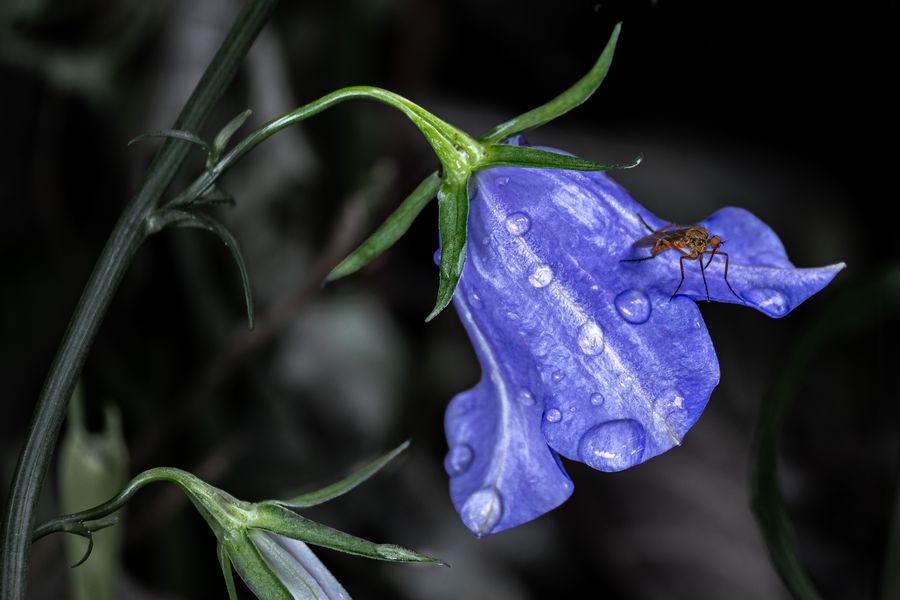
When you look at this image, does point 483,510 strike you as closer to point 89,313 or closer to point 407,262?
point 89,313

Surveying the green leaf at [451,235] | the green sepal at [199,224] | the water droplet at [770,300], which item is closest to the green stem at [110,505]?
the green sepal at [199,224]

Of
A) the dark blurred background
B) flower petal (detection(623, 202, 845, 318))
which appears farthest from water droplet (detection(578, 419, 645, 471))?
the dark blurred background

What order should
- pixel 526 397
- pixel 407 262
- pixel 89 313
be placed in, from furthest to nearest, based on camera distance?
1. pixel 407 262
2. pixel 526 397
3. pixel 89 313

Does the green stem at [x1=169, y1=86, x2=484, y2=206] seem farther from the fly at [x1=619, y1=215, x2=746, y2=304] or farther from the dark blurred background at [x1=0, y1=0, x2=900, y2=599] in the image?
the dark blurred background at [x1=0, y1=0, x2=900, y2=599]

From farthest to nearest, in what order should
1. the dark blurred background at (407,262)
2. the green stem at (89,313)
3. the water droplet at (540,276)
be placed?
the dark blurred background at (407,262)
the water droplet at (540,276)
the green stem at (89,313)

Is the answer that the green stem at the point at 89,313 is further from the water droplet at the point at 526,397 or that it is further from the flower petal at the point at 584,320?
the water droplet at the point at 526,397

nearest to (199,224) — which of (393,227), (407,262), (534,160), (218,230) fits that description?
(218,230)

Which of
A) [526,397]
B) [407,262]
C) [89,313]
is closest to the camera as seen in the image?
[89,313]
